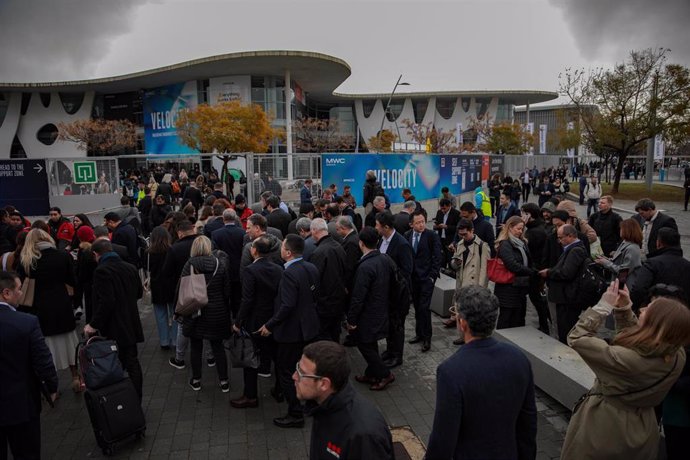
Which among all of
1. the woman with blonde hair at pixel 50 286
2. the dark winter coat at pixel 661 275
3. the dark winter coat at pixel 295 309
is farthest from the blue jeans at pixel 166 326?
the dark winter coat at pixel 661 275

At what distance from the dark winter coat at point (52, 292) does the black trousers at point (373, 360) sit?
132 inches

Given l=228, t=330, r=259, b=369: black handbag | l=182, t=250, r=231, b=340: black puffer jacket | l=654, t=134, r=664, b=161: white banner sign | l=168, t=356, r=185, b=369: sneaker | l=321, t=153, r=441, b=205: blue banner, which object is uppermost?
l=654, t=134, r=664, b=161: white banner sign

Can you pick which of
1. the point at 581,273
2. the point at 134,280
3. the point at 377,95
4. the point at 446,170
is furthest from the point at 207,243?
the point at 377,95

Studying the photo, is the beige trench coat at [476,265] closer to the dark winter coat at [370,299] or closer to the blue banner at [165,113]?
the dark winter coat at [370,299]

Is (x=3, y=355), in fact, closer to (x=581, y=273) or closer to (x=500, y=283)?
(x=500, y=283)

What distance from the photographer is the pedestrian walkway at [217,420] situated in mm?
4512

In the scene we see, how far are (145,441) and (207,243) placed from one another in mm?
2076

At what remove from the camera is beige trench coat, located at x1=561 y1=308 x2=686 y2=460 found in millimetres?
2824

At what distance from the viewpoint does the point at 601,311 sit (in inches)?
122

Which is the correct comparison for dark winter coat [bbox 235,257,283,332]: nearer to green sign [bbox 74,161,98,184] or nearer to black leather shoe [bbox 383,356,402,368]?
black leather shoe [bbox 383,356,402,368]

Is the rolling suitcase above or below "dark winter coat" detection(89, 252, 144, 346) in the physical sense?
below

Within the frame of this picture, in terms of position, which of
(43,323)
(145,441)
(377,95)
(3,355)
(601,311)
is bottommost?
(145,441)

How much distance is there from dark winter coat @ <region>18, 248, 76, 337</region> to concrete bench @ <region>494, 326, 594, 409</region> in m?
5.11

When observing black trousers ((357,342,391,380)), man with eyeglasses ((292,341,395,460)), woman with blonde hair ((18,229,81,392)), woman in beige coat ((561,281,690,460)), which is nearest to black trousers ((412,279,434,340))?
black trousers ((357,342,391,380))
